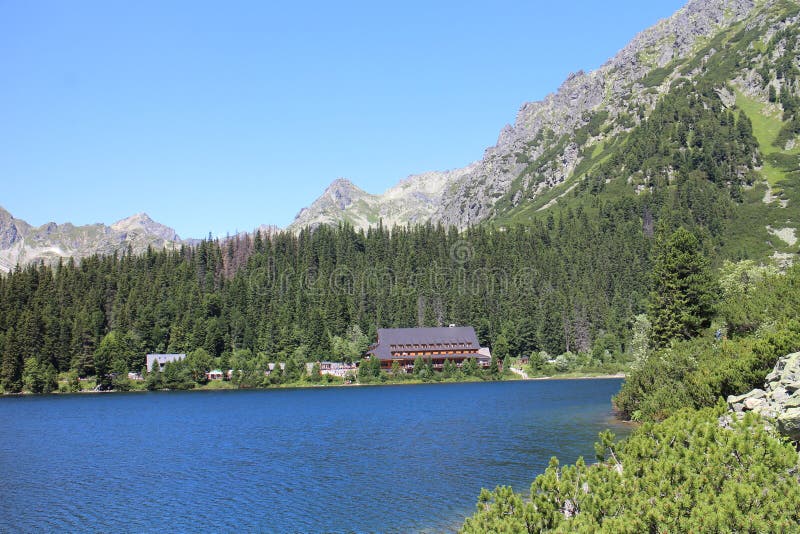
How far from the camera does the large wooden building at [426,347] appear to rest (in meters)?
158

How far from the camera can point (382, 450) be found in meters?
56.2

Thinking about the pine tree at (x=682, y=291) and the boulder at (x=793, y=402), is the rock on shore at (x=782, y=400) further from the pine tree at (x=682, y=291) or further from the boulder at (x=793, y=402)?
the pine tree at (x=682, y=291)

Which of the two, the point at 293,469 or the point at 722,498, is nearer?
the point at 722,498

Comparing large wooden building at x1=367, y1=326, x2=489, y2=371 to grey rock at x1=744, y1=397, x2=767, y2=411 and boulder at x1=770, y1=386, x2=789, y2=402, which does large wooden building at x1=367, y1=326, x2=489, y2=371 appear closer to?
grey rock at x1=744, y1=397, x2=767, y2=411

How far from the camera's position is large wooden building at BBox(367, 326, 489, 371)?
518ft

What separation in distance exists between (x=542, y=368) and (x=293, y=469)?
370 feet

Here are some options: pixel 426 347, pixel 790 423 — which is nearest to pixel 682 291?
pixel 790 423

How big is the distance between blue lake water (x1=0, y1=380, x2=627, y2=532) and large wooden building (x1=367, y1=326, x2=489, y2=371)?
56.4 metres

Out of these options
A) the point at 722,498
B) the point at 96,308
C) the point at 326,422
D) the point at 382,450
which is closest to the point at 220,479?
the point at 382,450

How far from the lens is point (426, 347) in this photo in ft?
527

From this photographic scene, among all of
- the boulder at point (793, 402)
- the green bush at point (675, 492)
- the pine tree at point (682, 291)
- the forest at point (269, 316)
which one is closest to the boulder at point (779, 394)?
the boulder at point (793, 402)

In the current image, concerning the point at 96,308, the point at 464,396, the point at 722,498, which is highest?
the point at 96,308

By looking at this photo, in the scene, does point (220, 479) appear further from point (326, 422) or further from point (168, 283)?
point (168, 283)

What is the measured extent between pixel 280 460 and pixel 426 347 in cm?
10914
